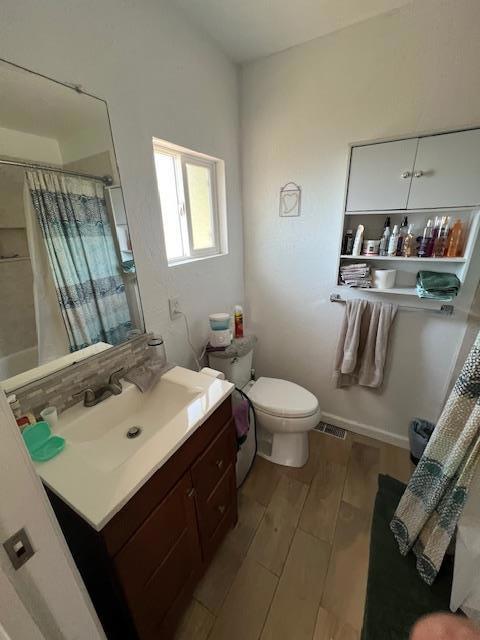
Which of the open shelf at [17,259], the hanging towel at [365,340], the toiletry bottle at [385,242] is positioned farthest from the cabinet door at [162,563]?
the toiletry bottle at [385,242]

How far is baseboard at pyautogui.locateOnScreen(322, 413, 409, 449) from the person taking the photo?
1.82 meters

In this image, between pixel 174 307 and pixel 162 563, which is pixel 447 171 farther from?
pixel 162 563

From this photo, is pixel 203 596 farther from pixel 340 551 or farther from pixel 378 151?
pixel 378 151

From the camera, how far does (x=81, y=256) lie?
1.02 metres

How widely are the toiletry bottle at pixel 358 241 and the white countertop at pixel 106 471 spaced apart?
1195mm

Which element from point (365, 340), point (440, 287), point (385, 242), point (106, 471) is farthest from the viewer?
point (365, 340)

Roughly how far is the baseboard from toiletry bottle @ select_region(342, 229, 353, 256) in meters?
1.25

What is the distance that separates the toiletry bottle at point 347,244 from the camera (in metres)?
1.56

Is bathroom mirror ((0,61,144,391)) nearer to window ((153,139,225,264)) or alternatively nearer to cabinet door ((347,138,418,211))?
window ((153,139,225,264))

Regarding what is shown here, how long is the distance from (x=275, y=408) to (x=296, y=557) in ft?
2.26

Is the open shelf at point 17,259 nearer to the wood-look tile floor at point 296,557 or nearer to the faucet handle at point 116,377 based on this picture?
the faucet handle at point 116,377

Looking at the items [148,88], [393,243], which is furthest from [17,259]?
[393,243]

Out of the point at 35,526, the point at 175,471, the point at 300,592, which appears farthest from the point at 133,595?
the point at 300,592

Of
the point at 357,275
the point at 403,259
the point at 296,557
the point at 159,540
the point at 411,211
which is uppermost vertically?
the point at 411,211
